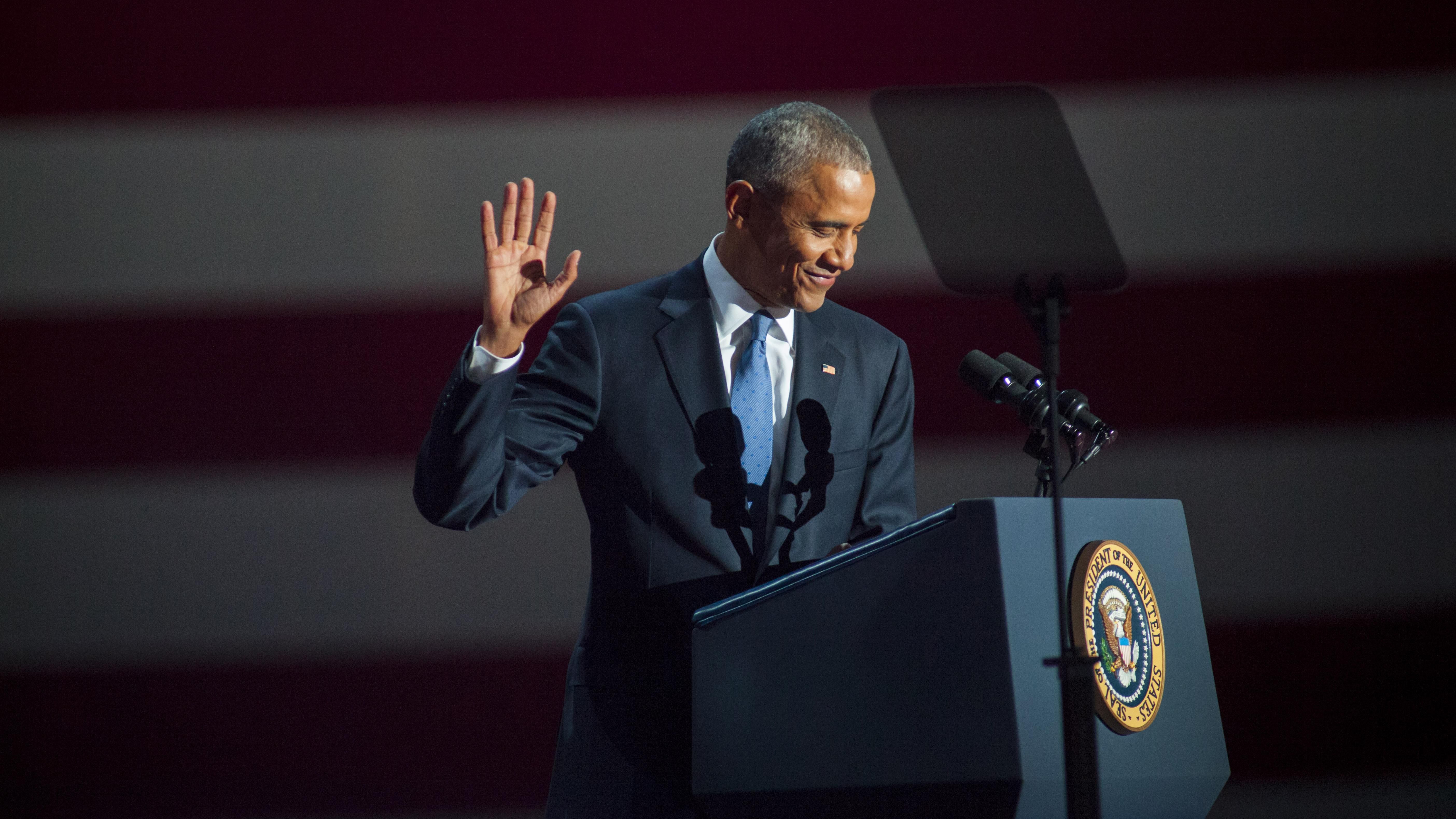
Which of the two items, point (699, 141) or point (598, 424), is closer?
point (598, 424)

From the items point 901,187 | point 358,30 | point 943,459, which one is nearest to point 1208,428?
point 943,459

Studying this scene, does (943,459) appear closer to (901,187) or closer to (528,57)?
(901,187)

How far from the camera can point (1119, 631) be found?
39.5 inches

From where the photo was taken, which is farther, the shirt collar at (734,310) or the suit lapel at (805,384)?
the shirt collar at (734,310)

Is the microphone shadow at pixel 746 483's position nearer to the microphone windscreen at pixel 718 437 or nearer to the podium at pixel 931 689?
the microphone windscreen at pixel 718 437

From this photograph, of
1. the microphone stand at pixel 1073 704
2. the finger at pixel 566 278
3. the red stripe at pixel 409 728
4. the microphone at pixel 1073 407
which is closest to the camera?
the microphone stand at pixel 1073 704

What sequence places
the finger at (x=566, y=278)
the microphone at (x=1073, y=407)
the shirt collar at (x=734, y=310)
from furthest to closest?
the shirt collar at (x=734, y=310), the finger at (x=566, y=278), the microphone at (x=1073, y=407)

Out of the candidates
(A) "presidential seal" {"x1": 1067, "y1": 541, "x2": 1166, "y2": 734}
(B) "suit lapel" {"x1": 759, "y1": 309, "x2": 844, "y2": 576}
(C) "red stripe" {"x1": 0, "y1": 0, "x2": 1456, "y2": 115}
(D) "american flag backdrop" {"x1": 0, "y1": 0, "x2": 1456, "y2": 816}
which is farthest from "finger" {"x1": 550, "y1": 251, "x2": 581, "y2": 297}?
(C) "red stripe" {"x1": 0, "y1": 0, "x2": 1456, "y2": 115}

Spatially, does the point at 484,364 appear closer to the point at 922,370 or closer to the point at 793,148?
the point at 793,148

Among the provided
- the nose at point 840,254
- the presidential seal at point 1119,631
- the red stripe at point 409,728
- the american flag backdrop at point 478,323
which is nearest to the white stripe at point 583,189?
the american flag backdrop at point 478,323

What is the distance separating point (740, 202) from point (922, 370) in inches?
43.6

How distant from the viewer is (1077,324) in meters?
2.51

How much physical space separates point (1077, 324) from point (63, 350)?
7.04 ft

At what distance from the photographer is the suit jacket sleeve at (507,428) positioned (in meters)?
1.19
